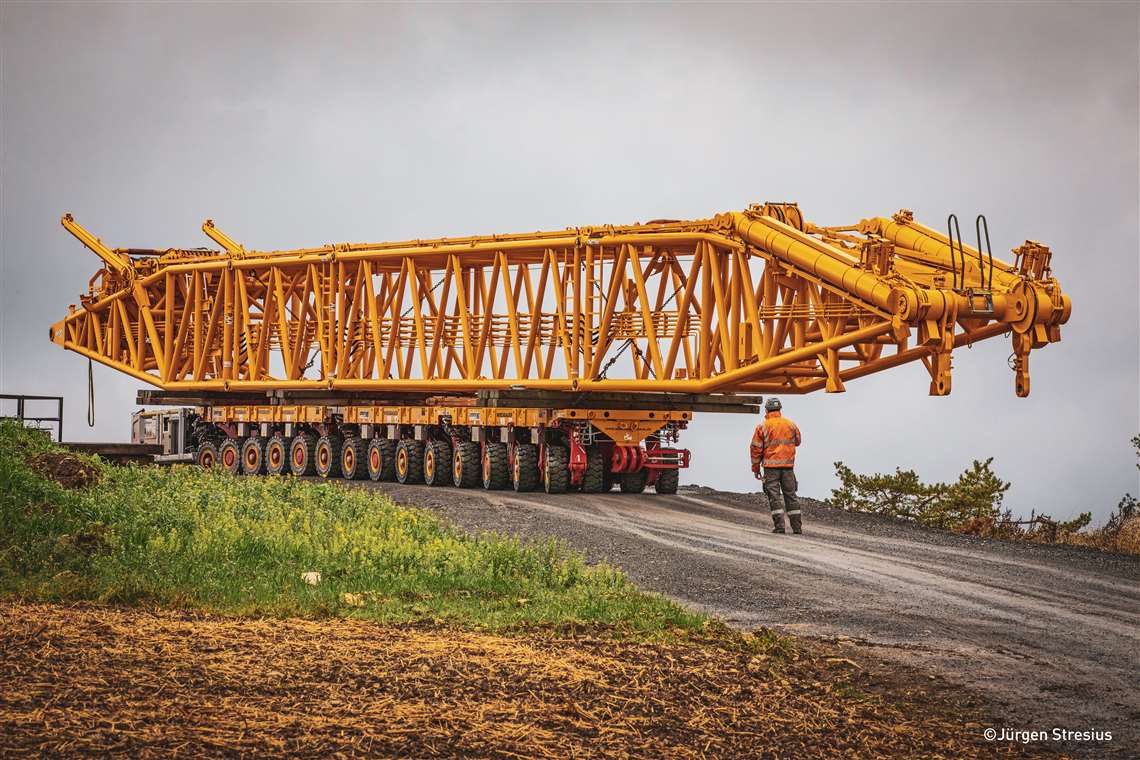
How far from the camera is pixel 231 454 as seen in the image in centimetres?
3416

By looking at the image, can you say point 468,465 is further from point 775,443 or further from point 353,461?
point 775,443

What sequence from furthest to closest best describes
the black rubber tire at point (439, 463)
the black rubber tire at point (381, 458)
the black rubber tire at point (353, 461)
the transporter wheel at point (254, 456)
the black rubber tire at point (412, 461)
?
the transporter wheel at point (254, 456) → the black rubber tire at point (353, 461) → the black rubber tire at point (381, 458) → the black rubber tire at point (412, 461) → the black rubber tire at point (439, 463)

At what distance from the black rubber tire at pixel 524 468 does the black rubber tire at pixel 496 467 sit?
0.64 metres

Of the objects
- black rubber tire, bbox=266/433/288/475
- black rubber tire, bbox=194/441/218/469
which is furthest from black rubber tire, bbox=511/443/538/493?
black rubber tire, bbox=194/441/218/469

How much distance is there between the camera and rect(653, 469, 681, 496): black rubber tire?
2583 cm

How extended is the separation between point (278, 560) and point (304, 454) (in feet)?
55.7

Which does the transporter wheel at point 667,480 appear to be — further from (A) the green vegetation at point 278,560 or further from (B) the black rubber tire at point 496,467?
(A) the green vegetation at point 278,560

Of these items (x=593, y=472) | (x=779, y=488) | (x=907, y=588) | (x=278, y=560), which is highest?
(x=593, y=472)

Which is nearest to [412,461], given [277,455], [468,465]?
[468,465]

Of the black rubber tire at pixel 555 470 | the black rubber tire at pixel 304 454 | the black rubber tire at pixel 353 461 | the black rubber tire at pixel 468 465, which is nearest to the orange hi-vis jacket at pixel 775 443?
the black rubber tire at pixel 555 470

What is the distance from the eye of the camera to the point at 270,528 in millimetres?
16438

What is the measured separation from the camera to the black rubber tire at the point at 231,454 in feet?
110

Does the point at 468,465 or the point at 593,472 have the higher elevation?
the point at 468,465

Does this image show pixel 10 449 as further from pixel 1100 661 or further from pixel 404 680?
pixel 1100 661
